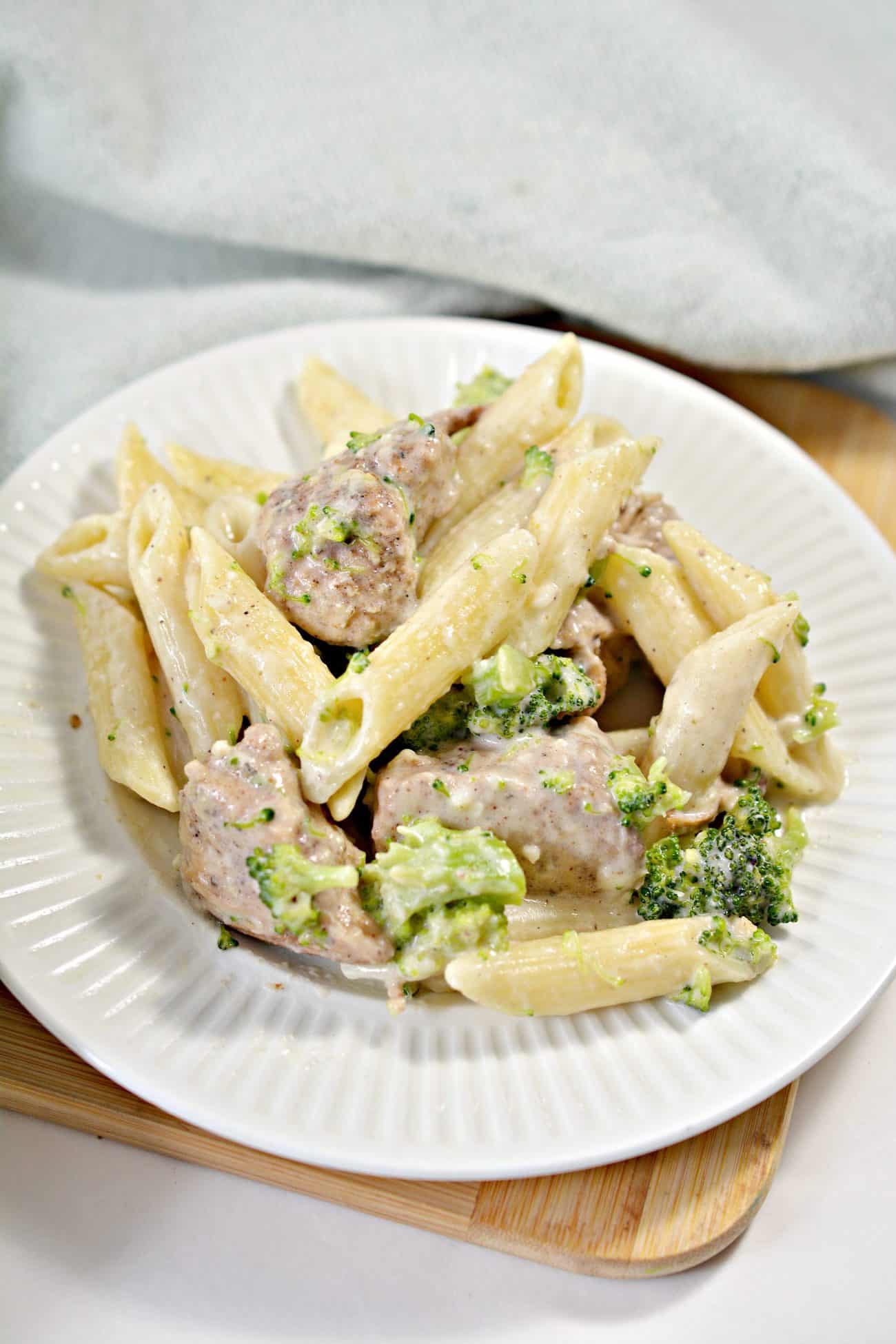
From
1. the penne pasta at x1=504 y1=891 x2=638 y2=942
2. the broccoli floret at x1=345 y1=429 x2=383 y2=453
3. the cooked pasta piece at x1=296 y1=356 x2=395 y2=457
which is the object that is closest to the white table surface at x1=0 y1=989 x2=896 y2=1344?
the penne pasta at x1=504 y1=891 x2=638 y2=942

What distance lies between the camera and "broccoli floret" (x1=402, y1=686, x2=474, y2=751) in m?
2.19

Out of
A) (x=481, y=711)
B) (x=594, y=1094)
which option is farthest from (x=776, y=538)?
(x=594, y=1094)

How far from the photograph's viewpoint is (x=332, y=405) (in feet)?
9.21

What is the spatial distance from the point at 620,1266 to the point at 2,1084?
1034mm

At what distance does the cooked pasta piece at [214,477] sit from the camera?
8.66 feet

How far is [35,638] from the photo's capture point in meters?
2.41

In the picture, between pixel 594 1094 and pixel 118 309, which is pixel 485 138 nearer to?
pixel 118 309

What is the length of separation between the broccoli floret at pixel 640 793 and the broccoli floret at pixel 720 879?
0.25 feet

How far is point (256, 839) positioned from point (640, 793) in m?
0.65

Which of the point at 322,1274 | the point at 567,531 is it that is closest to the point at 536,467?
the point at 567,531

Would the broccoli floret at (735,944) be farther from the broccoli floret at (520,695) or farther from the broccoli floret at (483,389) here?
the broccoli floret at (483,389)

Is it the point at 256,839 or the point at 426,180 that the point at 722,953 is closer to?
the point at 256,839

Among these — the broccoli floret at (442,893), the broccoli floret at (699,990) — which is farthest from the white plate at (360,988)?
the broccoli floret at (442,893)

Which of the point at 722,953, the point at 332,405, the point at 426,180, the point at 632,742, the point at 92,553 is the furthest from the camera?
the point at 426,180
